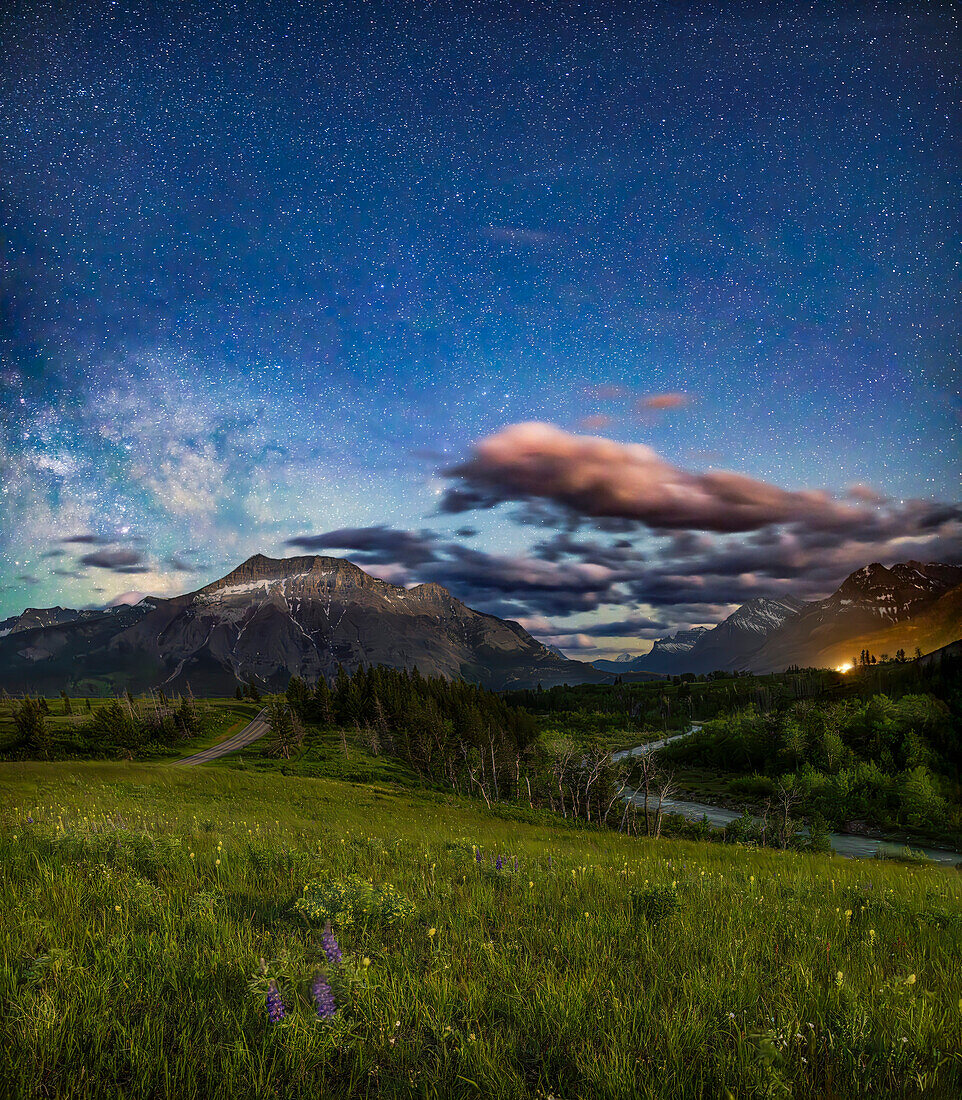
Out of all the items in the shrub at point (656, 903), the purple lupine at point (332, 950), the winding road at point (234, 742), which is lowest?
the winding road at point (234, 742)

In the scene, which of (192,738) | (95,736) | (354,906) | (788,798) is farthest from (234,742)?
(354,906)

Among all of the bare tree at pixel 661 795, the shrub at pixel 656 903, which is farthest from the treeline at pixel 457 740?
the shrub at pixel 656 903

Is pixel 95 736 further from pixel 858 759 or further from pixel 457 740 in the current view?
pixel 858 759

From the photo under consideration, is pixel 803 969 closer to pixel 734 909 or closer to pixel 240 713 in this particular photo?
pixel 734 909

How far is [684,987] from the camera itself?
3.86 metres

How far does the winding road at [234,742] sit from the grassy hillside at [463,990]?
3345 inches

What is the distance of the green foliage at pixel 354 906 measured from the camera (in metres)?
4.90

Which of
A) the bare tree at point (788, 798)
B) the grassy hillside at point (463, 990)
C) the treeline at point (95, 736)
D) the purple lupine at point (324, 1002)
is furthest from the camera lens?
the treeline at point (95, 736)

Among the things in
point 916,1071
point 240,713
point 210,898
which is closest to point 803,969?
point 916,1071

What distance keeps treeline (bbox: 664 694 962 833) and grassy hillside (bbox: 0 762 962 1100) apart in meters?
94.2

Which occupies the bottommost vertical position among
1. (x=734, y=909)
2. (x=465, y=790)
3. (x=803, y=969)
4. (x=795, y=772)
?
(x=795, y=772)

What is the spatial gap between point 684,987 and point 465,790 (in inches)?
3184

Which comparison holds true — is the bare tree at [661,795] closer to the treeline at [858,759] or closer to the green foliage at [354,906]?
the treeline at [858,759]

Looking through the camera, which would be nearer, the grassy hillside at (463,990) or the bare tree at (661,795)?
the grassy hillside at (463,990)
